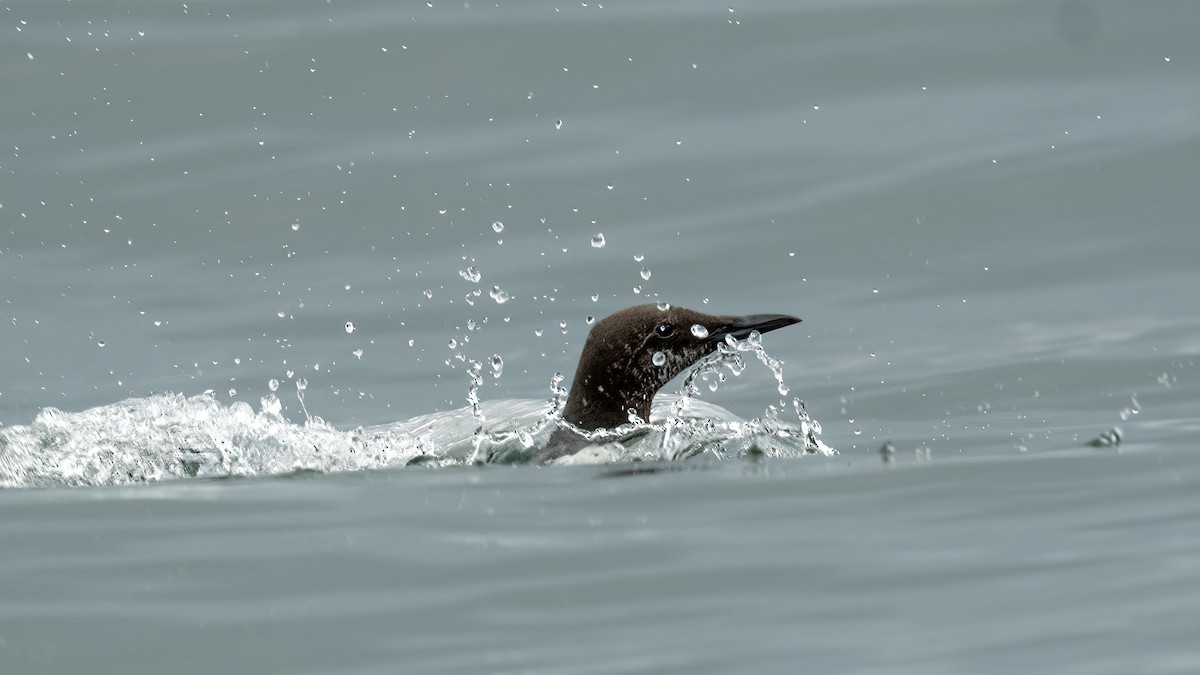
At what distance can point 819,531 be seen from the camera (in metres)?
5.02

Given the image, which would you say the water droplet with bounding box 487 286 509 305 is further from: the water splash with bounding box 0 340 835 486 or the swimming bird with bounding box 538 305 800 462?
the swimming bird with bounding box 538 305 800 462

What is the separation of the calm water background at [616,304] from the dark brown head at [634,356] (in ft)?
2.94

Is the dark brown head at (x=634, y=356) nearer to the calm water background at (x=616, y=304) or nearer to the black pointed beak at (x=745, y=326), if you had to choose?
the black pointed beak at (x=745, y=326)

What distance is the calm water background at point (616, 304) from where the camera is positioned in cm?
435

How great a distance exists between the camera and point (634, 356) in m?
7.82

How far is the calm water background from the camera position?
14.3 feet

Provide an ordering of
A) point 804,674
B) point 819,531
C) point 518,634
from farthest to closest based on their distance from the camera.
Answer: point 819,531 < point 518,634 < point 804,674

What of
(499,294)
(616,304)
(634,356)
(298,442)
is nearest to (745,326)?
(634,356)

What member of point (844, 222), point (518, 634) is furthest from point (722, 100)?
point (518, 634)

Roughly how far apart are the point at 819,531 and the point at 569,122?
8342 mm

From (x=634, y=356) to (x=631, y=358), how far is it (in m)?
0.02

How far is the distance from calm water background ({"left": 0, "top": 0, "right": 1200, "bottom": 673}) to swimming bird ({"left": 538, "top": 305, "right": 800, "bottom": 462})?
0.93 meters

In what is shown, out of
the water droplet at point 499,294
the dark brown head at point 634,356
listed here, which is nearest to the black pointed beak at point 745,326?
the dark brown head at point 634,356

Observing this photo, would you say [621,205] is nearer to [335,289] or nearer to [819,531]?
[335,289]
